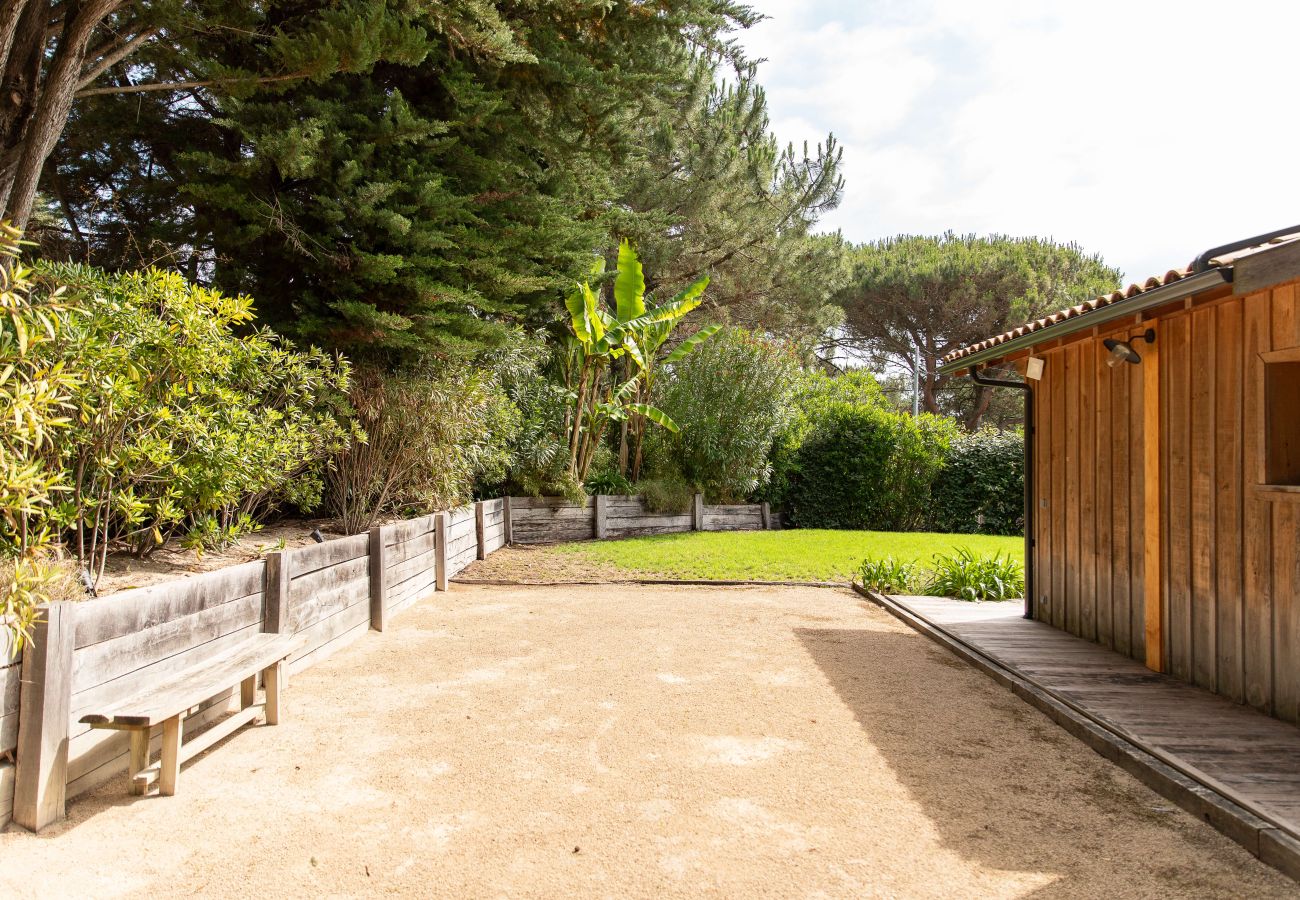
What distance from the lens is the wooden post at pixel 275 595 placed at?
4.91 m

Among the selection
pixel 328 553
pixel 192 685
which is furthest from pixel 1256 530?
pixel 328 553

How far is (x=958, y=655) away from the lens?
5.98m

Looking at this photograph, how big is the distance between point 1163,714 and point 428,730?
4041 mm

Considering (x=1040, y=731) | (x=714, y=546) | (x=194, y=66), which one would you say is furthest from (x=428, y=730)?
(x=714, y=546)

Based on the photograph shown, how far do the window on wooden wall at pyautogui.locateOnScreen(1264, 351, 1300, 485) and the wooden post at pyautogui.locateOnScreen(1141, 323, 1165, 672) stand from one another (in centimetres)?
96

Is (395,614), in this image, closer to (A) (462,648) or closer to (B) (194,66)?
(A) (462,648)

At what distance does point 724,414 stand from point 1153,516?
10.0 meters

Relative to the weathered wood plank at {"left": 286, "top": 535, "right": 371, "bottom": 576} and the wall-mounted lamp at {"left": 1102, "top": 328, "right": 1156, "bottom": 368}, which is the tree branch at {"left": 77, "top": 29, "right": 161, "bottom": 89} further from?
the wall-mounted lamp at {"left": 1102, "top": 328, "right": 1156, "bottom": 368}

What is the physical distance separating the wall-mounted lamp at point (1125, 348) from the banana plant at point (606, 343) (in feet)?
26.1

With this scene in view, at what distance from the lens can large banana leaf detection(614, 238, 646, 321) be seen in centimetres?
1283

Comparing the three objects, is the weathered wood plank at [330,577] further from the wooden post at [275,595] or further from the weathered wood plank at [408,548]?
the weathered wood plank at [408,548]

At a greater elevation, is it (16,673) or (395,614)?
(16,673)

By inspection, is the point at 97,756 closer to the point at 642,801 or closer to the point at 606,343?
the point at 642,801

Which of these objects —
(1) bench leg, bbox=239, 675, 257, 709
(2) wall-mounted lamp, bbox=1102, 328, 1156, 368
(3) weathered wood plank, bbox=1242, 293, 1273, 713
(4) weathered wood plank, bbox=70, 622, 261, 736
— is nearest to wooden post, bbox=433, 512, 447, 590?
(4) weathered wood plank, bbox=70, 622, 261, 736
